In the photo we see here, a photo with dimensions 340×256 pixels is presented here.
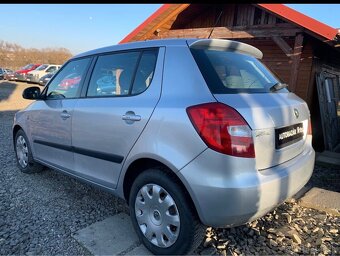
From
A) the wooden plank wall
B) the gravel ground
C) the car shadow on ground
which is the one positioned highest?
the wooden plank wall

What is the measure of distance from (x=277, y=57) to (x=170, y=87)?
290 inches

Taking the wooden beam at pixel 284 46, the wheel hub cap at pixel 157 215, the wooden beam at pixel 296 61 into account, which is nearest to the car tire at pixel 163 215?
the wheel hub cap at pixel 157 215

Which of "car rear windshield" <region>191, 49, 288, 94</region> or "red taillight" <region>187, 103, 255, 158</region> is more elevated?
"car rear windshield" <region>191, 49, 288, 94</region>

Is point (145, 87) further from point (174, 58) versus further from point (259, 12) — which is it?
point (259, 12)

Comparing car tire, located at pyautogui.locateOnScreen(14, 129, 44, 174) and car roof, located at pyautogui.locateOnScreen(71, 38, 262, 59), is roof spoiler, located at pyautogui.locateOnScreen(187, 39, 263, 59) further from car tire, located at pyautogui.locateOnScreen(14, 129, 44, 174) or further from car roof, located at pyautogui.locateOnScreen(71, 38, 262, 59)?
car tire, located at pyautogui.locateOnScreen(14, 129, 44, 174)

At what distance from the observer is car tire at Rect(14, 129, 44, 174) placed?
4.53 metres

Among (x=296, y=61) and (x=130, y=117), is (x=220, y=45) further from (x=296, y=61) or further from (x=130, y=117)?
(x=296, y=61)

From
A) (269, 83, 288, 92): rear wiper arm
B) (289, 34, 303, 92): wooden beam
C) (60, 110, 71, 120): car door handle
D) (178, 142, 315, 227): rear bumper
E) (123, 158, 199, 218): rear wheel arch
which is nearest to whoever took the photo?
(178, 142, 315, 227): rear bumper

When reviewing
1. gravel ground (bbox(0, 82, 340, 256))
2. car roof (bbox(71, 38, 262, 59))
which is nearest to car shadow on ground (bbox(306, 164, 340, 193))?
gravel ground (bbox(0, 82, 340, 256))

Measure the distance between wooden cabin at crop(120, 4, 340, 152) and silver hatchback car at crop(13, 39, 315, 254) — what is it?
374 cm

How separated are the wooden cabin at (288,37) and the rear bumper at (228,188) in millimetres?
4560

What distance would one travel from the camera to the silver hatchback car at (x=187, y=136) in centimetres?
221

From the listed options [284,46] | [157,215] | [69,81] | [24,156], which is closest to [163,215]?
[157,215]

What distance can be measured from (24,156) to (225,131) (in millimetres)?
3642
